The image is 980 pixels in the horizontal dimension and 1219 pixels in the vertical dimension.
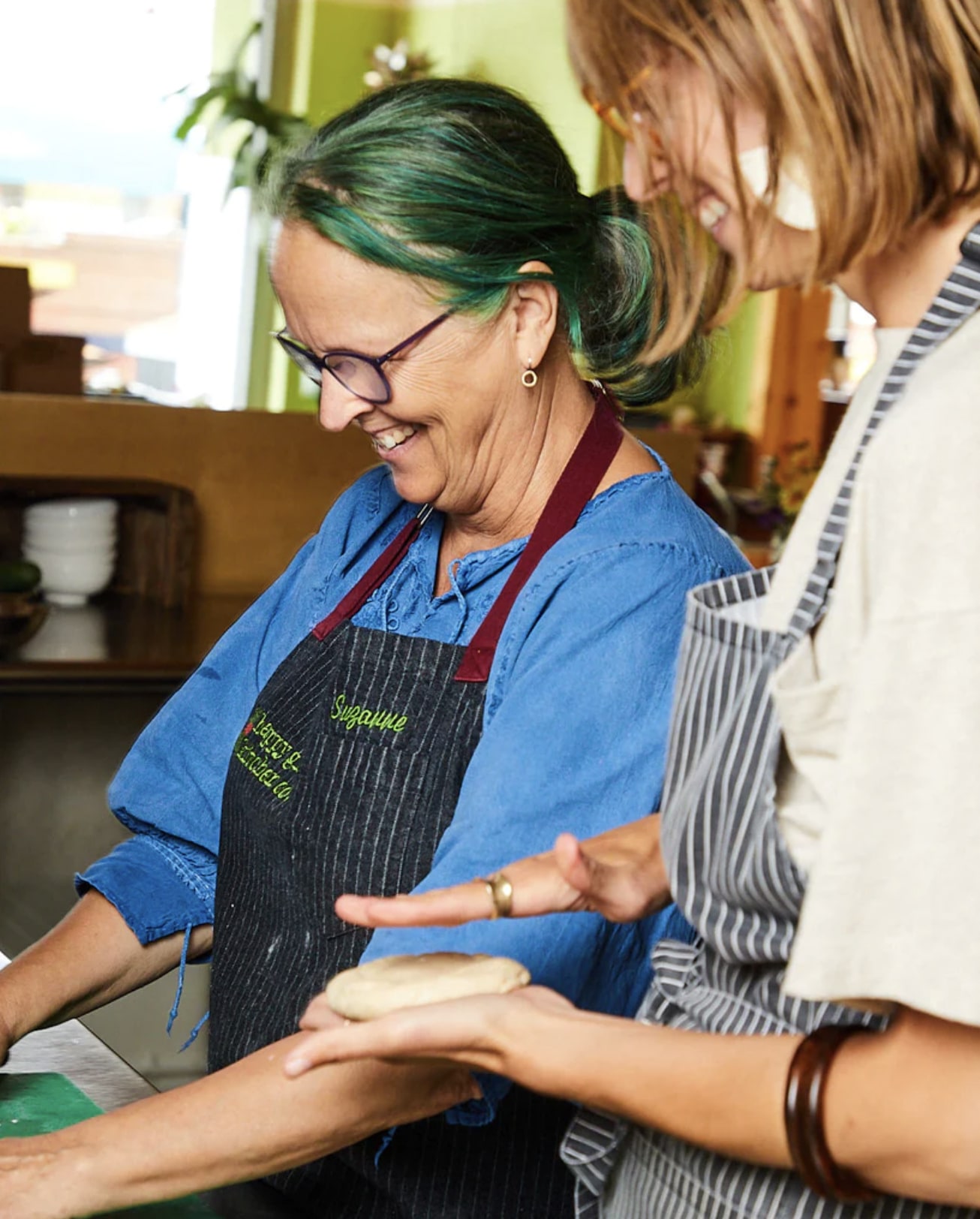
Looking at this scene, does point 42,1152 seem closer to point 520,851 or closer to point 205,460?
point 520,851

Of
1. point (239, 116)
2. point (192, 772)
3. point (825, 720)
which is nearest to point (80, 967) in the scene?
point (192, 772)

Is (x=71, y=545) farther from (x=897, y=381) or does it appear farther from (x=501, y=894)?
(x=897, y=381)

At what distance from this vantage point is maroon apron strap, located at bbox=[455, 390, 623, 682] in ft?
4.37

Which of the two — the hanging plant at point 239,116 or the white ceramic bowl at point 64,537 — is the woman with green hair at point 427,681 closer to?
the white ceramic bowl at point 64,537

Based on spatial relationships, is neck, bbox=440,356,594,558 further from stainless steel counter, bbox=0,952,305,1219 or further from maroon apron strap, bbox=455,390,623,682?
stainless steel counter, bbox=0,952,305,1219

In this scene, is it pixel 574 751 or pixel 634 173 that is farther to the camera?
pixel 574 751

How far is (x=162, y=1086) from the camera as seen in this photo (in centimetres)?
308

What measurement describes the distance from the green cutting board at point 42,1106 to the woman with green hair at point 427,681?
0.17 feet

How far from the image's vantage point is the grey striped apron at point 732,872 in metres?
0.84

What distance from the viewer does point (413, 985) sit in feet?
3.27

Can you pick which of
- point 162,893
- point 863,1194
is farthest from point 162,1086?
point 863,1194

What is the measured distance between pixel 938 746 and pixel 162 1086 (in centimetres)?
266

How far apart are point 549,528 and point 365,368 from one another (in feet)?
0.69

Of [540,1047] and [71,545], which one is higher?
[540,1047]
